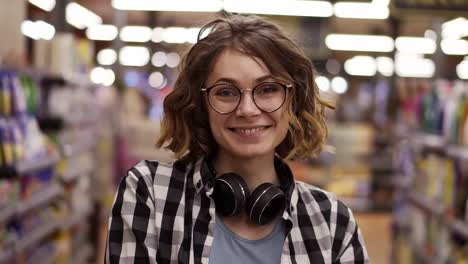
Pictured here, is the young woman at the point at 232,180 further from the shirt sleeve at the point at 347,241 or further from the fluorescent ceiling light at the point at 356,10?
the fluorescent ceiling light at the point at 356,10

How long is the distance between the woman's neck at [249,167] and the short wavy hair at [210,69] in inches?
2.9

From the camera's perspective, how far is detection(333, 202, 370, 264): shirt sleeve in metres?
1.85

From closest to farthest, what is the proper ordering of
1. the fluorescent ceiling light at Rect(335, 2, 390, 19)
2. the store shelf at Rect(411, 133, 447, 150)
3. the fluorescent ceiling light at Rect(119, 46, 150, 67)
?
the store shelf at Rect(411, 133, 447, 150) < the fluorescent ceiling light at Rect(335, 2, 390, 19) < the fluorescent ceiling light at Rect(119, 46, 150, 67)

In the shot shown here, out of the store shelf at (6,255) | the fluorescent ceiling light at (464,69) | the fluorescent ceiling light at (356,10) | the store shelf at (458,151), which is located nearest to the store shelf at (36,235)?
the store shelf at (6,255)

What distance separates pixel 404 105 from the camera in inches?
330

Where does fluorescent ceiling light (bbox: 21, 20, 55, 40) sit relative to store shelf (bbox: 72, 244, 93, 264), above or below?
above

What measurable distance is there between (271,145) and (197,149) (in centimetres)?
23

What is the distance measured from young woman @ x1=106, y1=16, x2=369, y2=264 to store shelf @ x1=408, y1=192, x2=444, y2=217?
3.53 meters

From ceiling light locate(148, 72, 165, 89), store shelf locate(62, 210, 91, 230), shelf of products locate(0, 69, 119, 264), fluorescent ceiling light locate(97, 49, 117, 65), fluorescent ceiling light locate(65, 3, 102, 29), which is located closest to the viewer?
shelf of products locate(0, 69, 119, 264)

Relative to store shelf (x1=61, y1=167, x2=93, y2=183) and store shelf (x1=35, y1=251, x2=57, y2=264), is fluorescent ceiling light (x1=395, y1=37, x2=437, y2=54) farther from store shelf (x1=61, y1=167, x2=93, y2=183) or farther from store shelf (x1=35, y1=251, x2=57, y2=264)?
store shelf (x1=35, y1=251, x2=57, y2=264)

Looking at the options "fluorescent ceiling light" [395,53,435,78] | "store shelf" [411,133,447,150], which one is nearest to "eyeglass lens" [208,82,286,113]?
"store shelf" [411,133,447,150]

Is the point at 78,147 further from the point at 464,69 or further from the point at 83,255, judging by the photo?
the point at 464,69

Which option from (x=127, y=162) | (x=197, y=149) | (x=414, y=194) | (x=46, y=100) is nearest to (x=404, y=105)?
(x=414, y=194)

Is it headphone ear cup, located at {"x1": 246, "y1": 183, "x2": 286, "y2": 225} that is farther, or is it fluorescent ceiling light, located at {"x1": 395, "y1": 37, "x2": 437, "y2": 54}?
fluorescent ceiling light, located at {"x1": 395, "y1": 37, "x2": 437, "y2": 54}
